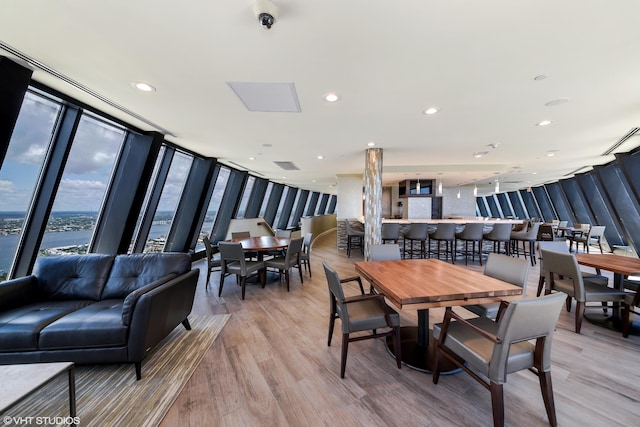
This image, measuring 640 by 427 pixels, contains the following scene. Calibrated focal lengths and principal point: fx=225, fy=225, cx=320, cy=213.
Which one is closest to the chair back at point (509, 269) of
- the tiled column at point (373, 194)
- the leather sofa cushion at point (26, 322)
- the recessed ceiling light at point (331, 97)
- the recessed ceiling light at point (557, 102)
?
the recessed ceiling light at point (557, 102)

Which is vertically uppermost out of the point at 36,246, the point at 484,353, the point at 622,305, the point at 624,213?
the point at 624,213

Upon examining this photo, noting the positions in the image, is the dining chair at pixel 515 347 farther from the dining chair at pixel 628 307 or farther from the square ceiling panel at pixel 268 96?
the square ceiling panel at pixel 268 96

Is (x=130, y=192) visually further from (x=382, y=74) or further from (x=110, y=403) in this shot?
(x=382, y=74)

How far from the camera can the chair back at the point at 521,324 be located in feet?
4.44

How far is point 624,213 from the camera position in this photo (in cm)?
647

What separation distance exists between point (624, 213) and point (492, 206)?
10221 millimetres

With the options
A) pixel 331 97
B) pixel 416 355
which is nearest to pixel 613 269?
pixel 416 355

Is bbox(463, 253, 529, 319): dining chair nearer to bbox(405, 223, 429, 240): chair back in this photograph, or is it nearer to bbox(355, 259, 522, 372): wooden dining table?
bbox(355, 259, 522, 372): wooden dining table

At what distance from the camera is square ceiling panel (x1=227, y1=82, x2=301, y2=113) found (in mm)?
2417

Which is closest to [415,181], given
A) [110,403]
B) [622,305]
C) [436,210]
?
[436,210]

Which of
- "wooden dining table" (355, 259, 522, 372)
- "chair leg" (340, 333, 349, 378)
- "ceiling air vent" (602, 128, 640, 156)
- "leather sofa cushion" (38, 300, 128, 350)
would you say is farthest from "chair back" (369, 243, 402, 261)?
"ceiling air vent" (602, 128, 640, 156)

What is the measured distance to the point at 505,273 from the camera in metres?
2.30

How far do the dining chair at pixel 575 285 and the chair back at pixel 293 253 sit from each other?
3.67 metres

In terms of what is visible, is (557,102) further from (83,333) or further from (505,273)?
(83,333)
